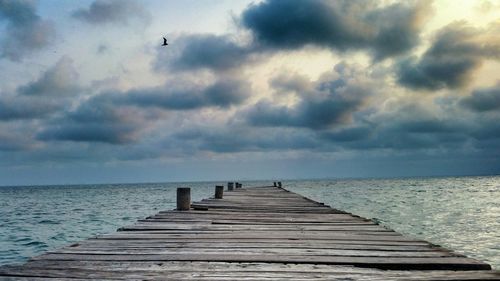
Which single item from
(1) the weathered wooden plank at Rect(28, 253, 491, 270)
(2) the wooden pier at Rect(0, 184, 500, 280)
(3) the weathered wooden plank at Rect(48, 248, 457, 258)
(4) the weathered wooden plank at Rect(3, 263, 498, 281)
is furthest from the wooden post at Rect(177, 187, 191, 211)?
(4) the weathered wooden plank at Rect(3, 263, 498, 281)

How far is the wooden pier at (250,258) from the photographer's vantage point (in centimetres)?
337

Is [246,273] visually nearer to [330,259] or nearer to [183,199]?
[330,259]

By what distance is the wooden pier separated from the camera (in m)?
3.37

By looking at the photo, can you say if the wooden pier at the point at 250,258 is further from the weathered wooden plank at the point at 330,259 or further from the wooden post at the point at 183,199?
the wooden post at the point at 183,199

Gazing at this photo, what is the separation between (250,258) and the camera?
408cm

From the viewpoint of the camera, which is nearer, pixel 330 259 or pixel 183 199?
pixel 330 259

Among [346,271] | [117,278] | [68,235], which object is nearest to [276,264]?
[346,271]

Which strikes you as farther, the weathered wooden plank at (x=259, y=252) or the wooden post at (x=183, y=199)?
the wooden post at (x=183, y=199)

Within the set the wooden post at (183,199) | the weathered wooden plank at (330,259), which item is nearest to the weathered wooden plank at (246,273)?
the weathered wooden plank at (330,259)

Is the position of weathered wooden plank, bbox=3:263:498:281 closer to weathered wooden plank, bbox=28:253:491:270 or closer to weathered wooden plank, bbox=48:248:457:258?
weathered wooden plank, bbox=28:253:491:270

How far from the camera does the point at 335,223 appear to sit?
7625 mm

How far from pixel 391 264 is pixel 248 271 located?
1309 millimetres

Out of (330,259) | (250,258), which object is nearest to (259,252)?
(250,258)

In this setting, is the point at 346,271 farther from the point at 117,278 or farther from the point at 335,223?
the point at 335,223
